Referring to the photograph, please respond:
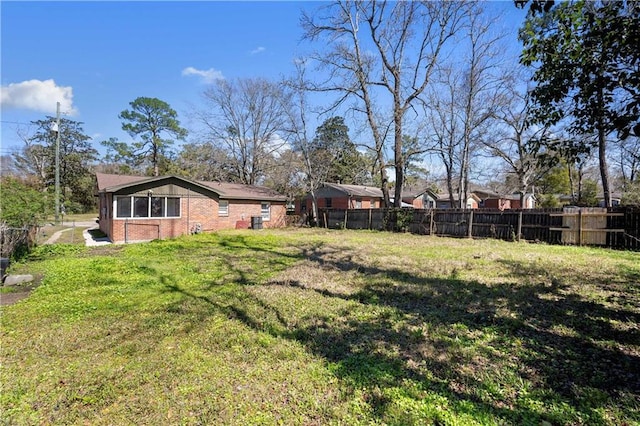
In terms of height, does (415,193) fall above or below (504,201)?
above

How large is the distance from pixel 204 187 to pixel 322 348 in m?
14.5

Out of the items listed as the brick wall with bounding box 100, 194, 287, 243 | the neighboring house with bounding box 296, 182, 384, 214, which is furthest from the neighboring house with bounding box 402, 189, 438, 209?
the brick wall with bounding box 100, 194, 287, 243

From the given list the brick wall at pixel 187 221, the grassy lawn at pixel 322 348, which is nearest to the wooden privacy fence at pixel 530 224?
the grassy lawn at pixel 322 348

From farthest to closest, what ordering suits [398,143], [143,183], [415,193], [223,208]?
[415,193]
[398,143]
[223,208]
[143,183]

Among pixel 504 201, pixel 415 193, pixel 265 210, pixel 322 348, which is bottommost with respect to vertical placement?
pixel 322 348

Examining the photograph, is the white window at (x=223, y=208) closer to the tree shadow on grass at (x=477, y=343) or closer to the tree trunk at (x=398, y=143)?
the tree trunk at (x=398, y=143)

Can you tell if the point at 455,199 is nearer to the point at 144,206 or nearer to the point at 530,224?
the point at 530,224

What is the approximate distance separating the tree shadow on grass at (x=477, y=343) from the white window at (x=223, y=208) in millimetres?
12719

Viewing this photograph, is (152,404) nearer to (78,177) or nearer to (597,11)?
(597,11)

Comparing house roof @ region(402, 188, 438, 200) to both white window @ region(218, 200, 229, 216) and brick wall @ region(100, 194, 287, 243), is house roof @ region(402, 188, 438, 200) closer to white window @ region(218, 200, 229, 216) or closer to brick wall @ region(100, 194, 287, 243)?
brick wall @ region(100, 194, 287, 243)

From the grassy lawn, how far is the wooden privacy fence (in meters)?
6.61

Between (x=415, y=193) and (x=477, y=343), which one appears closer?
(x=477, y=343)

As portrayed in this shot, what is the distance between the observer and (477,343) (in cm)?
383

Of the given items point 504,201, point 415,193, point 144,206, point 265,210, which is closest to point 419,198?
point 415,193
